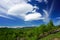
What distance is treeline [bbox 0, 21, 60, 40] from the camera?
3.56 metres

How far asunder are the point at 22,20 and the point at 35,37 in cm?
44

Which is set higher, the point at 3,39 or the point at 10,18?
the point at 10,18

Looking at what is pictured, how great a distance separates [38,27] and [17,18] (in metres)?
0.47

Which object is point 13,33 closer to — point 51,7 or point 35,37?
point 35,37

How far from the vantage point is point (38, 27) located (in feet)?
11.9

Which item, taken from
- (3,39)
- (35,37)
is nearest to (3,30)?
(3,39)

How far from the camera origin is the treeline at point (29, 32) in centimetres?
356

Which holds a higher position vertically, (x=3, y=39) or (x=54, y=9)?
(x=54, y=9)

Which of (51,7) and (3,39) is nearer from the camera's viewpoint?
(3,39)

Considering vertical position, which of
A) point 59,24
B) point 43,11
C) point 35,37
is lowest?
point 35,37

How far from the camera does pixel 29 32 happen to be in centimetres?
362

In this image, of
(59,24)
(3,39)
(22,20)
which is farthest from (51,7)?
(3,39)

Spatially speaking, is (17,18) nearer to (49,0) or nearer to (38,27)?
(38,27)

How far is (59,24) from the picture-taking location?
3.70 metres
